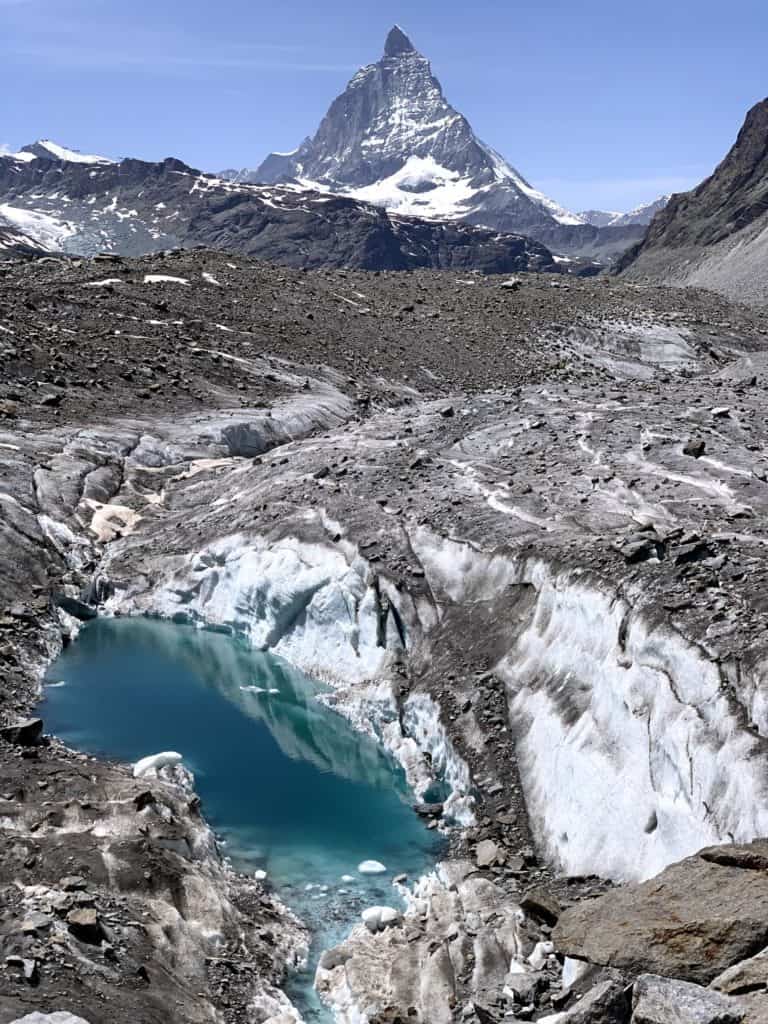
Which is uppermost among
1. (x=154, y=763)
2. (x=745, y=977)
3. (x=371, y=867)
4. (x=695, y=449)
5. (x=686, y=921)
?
(x=695, y=449)

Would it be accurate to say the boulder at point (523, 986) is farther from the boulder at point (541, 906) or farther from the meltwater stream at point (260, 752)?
the meltwater stream at point (260, 752)

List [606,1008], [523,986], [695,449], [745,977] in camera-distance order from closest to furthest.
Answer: [745,977] < [606,1008] < [523,986] < [695,449]

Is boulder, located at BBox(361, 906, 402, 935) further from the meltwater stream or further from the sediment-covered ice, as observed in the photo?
the sediment-covered ice

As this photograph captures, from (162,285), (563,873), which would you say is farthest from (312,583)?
(162,285)

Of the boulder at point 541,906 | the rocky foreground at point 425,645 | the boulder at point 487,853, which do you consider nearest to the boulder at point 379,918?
the rocky foreground at point 425,645

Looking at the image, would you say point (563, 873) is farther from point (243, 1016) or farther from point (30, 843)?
point (30, 843)

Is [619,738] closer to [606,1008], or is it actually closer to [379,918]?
[379,918]

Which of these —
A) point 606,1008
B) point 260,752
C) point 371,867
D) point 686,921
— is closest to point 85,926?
point 371,867
